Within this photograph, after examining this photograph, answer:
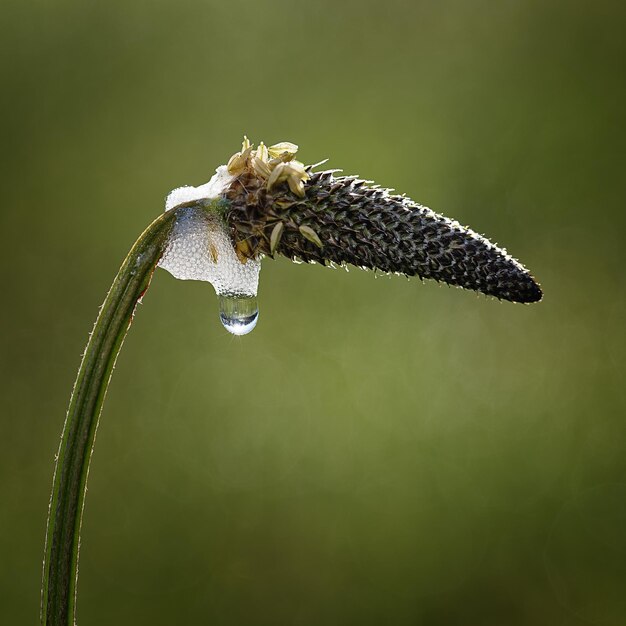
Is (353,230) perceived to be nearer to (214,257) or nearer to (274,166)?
(274,166)

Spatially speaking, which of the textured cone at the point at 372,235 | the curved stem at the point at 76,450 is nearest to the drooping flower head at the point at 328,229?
the textured cone at the point at 372,235

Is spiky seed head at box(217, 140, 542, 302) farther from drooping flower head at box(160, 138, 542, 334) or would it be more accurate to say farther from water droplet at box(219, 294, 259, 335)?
water droplet at box(219, 294, 259, 335)

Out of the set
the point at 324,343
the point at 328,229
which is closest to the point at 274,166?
the point at 328,229

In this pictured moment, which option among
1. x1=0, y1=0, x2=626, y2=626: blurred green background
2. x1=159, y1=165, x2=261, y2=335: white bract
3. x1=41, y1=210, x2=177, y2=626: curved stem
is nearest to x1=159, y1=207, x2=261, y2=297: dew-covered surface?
x1=159, y1=165, x2=261, y2=335: white bract

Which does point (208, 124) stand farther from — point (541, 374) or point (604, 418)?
point (604, 418)

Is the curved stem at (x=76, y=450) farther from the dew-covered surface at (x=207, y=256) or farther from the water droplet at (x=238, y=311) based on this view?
the water droplet at (x=238, y=311)
